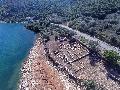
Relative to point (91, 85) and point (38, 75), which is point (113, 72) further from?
point (38, 75)

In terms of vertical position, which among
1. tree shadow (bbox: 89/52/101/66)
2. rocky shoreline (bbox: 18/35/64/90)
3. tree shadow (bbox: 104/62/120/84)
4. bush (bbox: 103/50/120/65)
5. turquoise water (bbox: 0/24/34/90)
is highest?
bush (bbox: 103/50/120/65)

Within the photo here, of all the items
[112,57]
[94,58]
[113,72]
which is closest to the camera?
[113,72]

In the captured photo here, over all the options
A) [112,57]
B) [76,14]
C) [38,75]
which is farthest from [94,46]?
[76,14]

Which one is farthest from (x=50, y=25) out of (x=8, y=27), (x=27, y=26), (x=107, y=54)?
(x=107, y=54)

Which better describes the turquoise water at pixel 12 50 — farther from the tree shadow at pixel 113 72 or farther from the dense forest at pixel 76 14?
the tree shadow at pixel 113 72

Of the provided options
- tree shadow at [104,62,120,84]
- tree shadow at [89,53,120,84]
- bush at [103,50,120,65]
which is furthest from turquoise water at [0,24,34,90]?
bush at [103,50,120,65]

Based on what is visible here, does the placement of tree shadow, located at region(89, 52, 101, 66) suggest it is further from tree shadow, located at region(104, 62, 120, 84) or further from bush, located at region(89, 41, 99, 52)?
tree shadow, located at region(104, 62, 120, 84)
